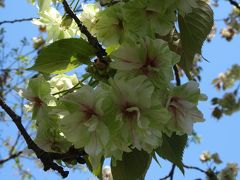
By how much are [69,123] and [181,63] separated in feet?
0.94

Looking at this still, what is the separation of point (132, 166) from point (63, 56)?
0.25 m

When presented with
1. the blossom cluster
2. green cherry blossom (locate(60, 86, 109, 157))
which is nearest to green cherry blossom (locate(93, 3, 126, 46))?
the blossom cluster

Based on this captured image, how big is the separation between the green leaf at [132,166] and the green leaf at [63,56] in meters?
0.20

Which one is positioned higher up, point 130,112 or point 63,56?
point 63,56

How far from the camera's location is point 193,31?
3.05ft

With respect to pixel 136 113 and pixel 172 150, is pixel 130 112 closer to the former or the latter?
pixel 136 113

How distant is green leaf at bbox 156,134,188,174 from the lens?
2.85 feet

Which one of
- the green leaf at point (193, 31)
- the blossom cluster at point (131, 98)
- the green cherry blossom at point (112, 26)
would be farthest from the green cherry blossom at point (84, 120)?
the green leaf at point (193, 31)

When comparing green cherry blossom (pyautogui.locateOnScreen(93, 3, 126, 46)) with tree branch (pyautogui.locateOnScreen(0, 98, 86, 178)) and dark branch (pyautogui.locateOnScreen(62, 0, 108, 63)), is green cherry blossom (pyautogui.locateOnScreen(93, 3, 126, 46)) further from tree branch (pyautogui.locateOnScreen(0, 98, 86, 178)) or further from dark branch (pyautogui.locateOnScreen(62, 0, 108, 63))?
tree branch (pyautogui.locateOnScreen(0, 98, 86, 178))

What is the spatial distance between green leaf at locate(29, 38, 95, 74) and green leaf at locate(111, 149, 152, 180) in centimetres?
20

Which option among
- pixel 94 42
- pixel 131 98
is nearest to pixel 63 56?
pixel 94 42

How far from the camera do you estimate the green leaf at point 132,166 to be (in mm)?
858

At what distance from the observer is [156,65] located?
31.8 inches

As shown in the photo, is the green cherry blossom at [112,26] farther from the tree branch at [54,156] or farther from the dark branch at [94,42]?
the tree branch at [54,156]
